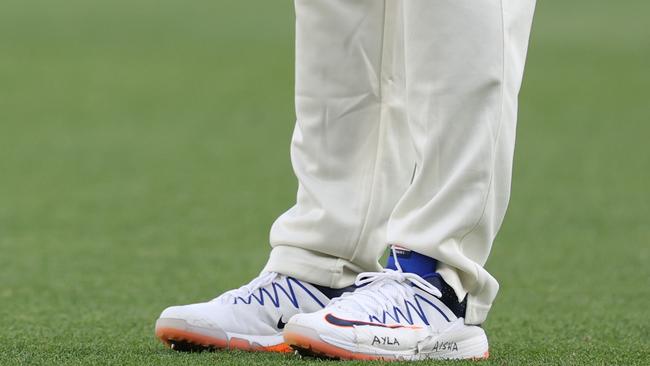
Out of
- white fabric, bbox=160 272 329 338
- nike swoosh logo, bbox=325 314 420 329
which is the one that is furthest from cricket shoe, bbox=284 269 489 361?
white fabric, bbox=160 272 329 338

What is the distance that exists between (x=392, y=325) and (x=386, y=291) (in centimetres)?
5

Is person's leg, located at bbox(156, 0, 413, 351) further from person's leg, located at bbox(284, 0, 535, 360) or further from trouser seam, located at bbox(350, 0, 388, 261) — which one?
person's leg, located at bbox(284, 0, 535, 360)

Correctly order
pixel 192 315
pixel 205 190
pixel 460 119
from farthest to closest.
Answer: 1. pixel 205 190
2. pixel 192 315
3. pixel 460 119

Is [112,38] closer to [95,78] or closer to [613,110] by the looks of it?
[95,78]

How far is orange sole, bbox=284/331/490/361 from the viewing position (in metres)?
1.38

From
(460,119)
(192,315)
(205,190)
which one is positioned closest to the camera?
(460,119)

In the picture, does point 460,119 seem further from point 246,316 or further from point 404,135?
point 246,316

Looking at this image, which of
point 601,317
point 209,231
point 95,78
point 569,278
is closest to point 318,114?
point 601,317

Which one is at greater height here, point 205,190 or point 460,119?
point 460,119

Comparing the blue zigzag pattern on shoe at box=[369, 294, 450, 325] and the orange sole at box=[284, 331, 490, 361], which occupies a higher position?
the blue zigzag pattern on shoe at box=[369, 294, 450, 325]

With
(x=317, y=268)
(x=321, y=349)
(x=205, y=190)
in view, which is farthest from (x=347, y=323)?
(x=205, y=190)

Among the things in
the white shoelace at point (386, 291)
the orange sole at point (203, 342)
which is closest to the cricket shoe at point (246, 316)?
the orange sole at point (203, 342)

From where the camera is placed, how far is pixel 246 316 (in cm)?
154

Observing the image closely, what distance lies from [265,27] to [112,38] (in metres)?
1.44
